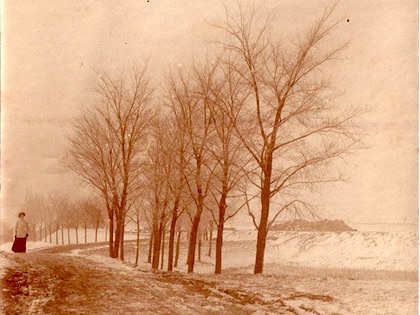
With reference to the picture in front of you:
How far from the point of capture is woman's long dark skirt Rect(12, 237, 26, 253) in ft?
42.1

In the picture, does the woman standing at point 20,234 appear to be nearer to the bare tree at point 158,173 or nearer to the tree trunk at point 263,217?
the bare tree at point 158,173

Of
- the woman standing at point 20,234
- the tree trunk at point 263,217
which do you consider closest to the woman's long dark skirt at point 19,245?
the woman standing at point 20,234

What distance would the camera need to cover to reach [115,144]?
59.7 feet

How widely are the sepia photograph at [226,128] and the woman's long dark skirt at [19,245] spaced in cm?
8

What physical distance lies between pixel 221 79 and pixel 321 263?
43.8ft

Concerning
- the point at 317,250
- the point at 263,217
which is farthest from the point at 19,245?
the point at 317,250

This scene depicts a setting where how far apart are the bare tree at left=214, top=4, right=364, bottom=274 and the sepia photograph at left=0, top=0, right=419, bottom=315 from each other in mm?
43

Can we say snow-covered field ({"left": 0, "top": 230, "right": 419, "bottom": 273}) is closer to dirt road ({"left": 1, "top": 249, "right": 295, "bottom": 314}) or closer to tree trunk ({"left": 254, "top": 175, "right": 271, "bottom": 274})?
tree trunk ({"left": 254, "top": 175, "right": 271, "bottom": 274})

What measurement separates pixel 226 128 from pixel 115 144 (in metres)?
6.04

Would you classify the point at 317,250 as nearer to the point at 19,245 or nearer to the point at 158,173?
the point at 158,173

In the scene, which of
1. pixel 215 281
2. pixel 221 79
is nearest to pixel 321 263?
pixel 221 79

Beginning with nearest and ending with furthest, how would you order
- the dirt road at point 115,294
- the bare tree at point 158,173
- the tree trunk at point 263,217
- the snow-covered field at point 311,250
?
the dirt road at point 115,294 → the tree trunk at point 263,217 → the bare tree at point 158,173 → the snow-covered field at point 311,250

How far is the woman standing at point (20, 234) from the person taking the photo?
11.9 metres

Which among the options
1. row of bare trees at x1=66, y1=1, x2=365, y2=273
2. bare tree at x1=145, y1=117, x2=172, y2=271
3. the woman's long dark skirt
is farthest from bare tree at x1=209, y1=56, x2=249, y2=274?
the woman's long dark skirt
